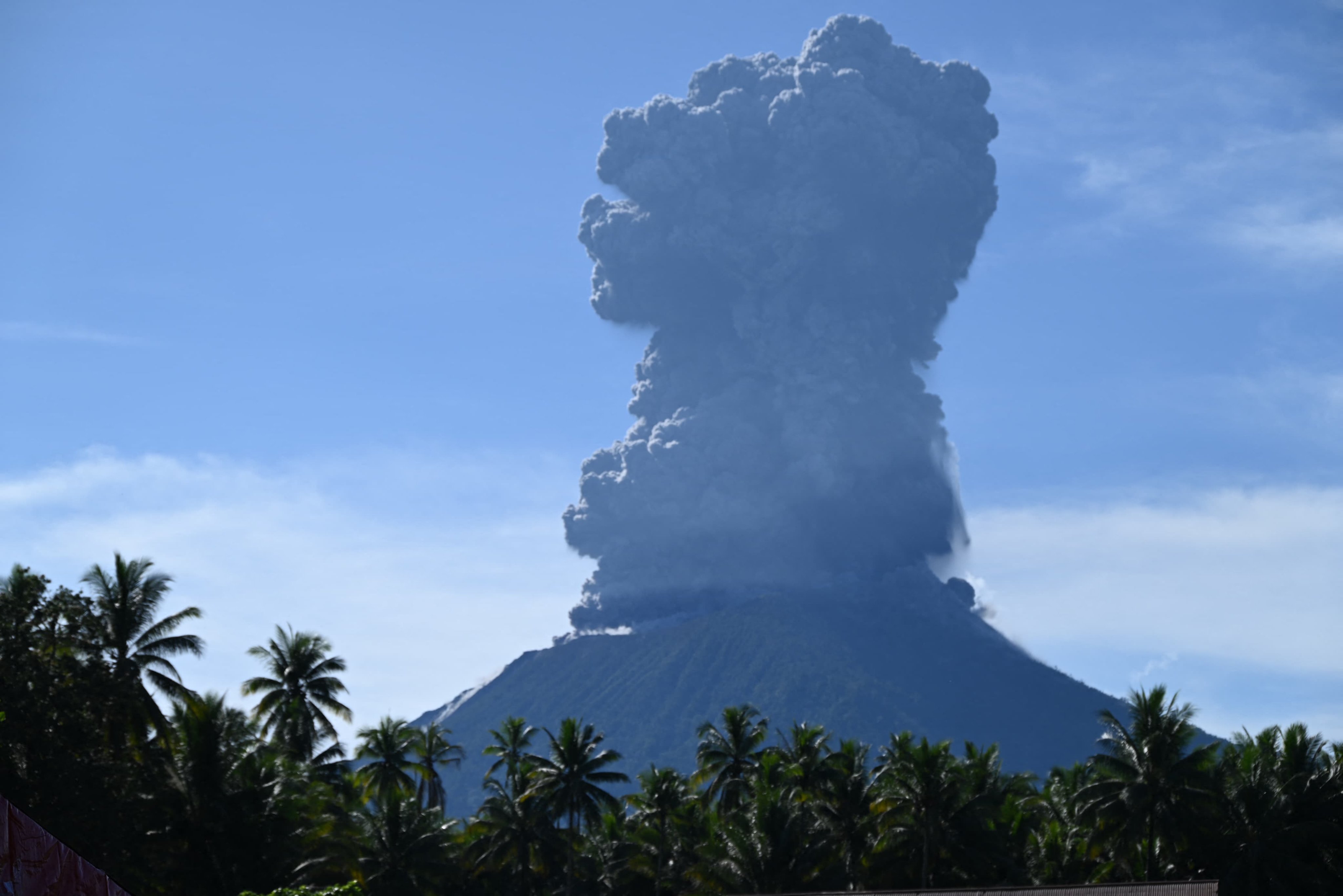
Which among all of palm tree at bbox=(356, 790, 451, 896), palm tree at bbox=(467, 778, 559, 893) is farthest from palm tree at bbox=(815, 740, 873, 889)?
palm tree at bbox=(356, 790, 451, 896)

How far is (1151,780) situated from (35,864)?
163ft

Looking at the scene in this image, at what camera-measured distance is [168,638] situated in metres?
54.3

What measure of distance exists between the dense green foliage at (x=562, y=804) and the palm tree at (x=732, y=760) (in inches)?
7.4

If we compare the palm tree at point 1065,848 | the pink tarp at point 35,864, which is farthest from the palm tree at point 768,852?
the pink tarp at point 35,864

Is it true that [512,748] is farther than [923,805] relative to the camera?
Yes

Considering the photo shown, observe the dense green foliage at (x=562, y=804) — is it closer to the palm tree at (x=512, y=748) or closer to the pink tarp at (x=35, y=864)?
the palm tree at (x=512, y=748)

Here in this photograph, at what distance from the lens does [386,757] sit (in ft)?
240

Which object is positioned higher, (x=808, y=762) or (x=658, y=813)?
(x=808, y=762)

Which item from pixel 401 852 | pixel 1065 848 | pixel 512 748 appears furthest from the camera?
pixel 512 748

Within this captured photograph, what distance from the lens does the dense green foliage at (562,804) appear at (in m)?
47.7

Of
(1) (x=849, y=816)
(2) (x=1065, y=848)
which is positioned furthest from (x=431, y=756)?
(2) (x=1065, y=848)

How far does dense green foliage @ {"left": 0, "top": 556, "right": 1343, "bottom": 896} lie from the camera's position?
4769cm

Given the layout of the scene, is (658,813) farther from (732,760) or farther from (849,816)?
(849,816)

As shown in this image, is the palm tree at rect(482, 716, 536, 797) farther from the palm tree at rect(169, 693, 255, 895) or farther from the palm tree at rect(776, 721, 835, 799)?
the palm tree at rect(169, 693, 255, 895)
